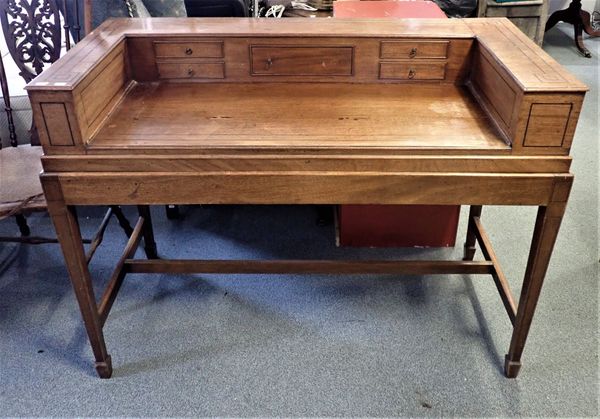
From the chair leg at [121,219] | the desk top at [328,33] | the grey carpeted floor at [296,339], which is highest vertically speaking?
the desk top at [328,33]

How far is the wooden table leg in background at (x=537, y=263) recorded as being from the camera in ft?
4.55

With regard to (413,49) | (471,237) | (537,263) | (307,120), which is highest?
(413,49)

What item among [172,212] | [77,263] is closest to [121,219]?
[172,212]

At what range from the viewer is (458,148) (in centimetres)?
133

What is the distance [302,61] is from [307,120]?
0.91 ft

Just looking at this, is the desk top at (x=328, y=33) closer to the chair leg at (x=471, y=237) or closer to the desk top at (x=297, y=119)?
the desk top at (x=297, y=119)

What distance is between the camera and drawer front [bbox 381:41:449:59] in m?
1.62

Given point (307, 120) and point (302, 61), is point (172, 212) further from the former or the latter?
point (307, 120)

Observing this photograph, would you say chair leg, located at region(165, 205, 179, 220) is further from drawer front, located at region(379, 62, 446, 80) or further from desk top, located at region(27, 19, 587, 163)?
drawer front, located at region(379, 62, 446, 80)

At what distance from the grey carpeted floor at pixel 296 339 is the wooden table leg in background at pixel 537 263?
0.11m

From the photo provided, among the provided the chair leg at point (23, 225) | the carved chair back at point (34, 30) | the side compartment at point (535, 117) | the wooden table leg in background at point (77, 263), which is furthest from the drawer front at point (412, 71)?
the chair leg at point (23, 225)

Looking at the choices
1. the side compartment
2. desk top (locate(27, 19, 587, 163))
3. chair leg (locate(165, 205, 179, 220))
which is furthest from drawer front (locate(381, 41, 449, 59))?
chair leg (locate(165, 205, 179, 220))

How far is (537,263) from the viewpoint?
4.99ft

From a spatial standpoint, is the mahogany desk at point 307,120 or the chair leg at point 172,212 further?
the chair leg at point 172,212
